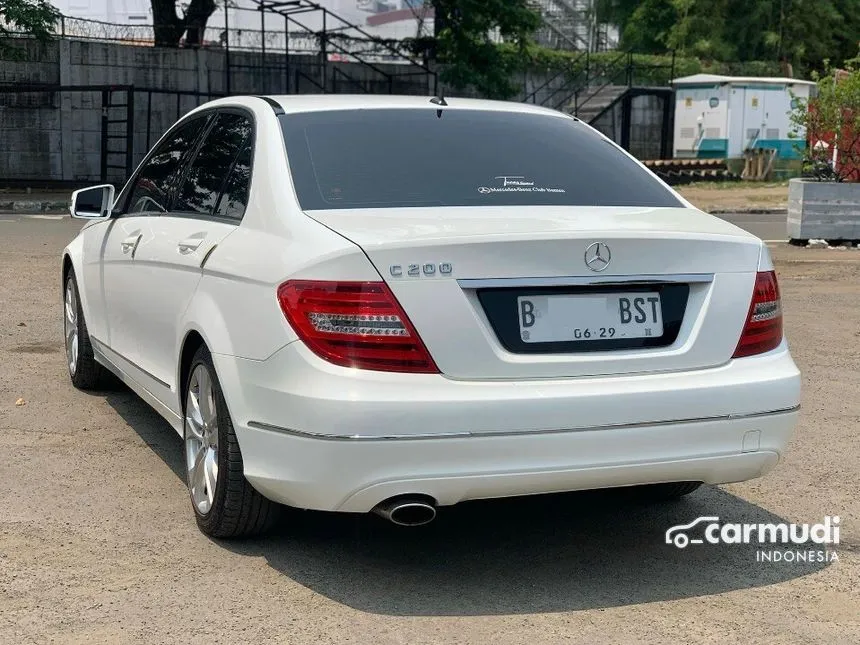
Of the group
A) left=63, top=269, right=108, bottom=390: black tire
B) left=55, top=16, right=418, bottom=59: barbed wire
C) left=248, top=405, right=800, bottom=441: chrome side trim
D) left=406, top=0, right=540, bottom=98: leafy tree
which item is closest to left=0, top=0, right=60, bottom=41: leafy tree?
left=55, top=16, right=418, bottom=59: barbed wire

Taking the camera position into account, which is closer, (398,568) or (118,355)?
(398,568)

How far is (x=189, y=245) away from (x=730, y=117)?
105ft

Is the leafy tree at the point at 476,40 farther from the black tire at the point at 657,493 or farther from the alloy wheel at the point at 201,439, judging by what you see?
the alloy wheel at the point at 201,439

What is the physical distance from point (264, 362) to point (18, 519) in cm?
143

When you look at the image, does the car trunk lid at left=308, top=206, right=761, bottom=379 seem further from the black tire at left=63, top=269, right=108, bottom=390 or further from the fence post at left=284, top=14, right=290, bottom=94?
the fence post at left=284, top=14, right=290, bottom=94

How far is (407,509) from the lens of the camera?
392cm

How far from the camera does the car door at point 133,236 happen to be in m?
5.48

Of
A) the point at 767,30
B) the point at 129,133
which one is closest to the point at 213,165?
the point at 129,133

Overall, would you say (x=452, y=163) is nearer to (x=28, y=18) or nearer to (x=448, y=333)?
(x=448, y=333)

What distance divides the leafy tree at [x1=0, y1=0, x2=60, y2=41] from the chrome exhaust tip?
24.0m

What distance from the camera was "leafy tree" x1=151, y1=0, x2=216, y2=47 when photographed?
30297 mm

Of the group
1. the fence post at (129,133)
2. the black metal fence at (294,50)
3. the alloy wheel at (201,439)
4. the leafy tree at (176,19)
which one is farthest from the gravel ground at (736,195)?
the alloy wheel at (201,439)

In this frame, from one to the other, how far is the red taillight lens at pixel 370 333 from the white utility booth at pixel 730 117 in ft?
107

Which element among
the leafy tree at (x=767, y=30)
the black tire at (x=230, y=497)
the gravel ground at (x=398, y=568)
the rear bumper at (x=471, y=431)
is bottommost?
the gravel ground at (x=398, y=568)
